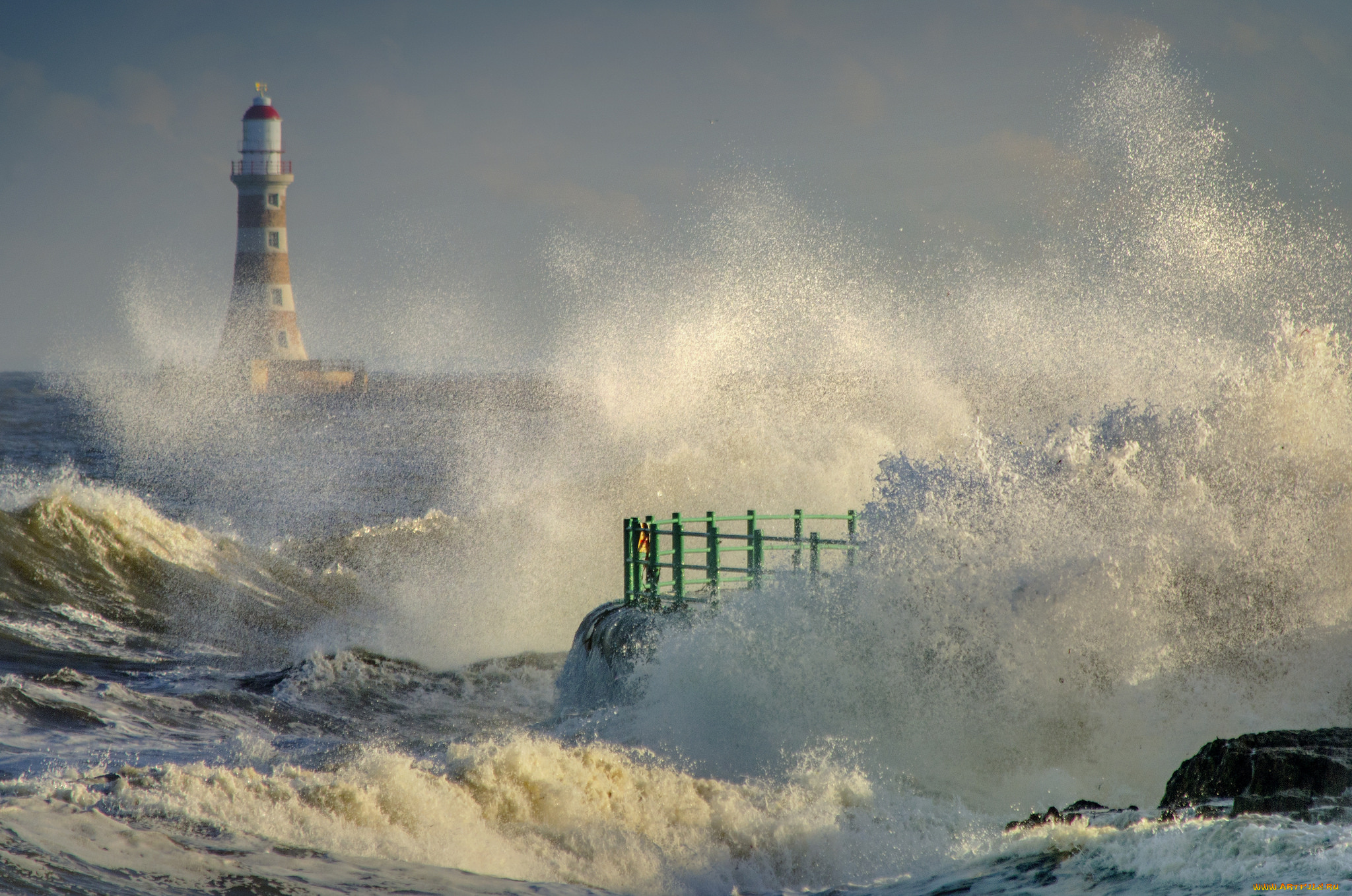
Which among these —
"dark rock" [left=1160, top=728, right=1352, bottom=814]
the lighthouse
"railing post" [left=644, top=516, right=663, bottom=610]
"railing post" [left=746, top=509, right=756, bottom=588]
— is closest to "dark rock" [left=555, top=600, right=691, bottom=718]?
"railing post" [left=644, top=516, right=663, bottom=610]

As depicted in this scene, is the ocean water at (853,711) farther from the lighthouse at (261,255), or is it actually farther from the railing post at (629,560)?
the lighthouse at (261,255)

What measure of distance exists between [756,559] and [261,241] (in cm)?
4986

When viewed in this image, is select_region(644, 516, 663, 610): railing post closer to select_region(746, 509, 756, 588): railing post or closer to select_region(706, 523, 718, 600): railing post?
select_region(706, 523, 718, 600): railing post

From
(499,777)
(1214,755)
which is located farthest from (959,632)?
(499,777)

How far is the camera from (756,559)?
1093 centimetres

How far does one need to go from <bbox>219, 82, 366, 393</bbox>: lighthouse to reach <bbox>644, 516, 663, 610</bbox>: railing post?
47.3 meters

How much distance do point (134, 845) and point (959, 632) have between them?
584 centimetres

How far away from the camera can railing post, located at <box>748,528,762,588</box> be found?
34.8 ft

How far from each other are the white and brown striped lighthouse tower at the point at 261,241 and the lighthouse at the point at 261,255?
3cm

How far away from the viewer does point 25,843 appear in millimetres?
5633

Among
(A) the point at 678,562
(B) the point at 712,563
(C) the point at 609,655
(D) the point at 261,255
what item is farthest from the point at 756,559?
(D) the point at 261,255

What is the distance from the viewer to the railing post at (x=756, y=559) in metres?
10.6

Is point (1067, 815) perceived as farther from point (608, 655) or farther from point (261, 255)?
point (261, 255)

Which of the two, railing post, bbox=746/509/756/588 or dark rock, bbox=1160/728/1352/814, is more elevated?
railing post, bbox=746/509/756/588
